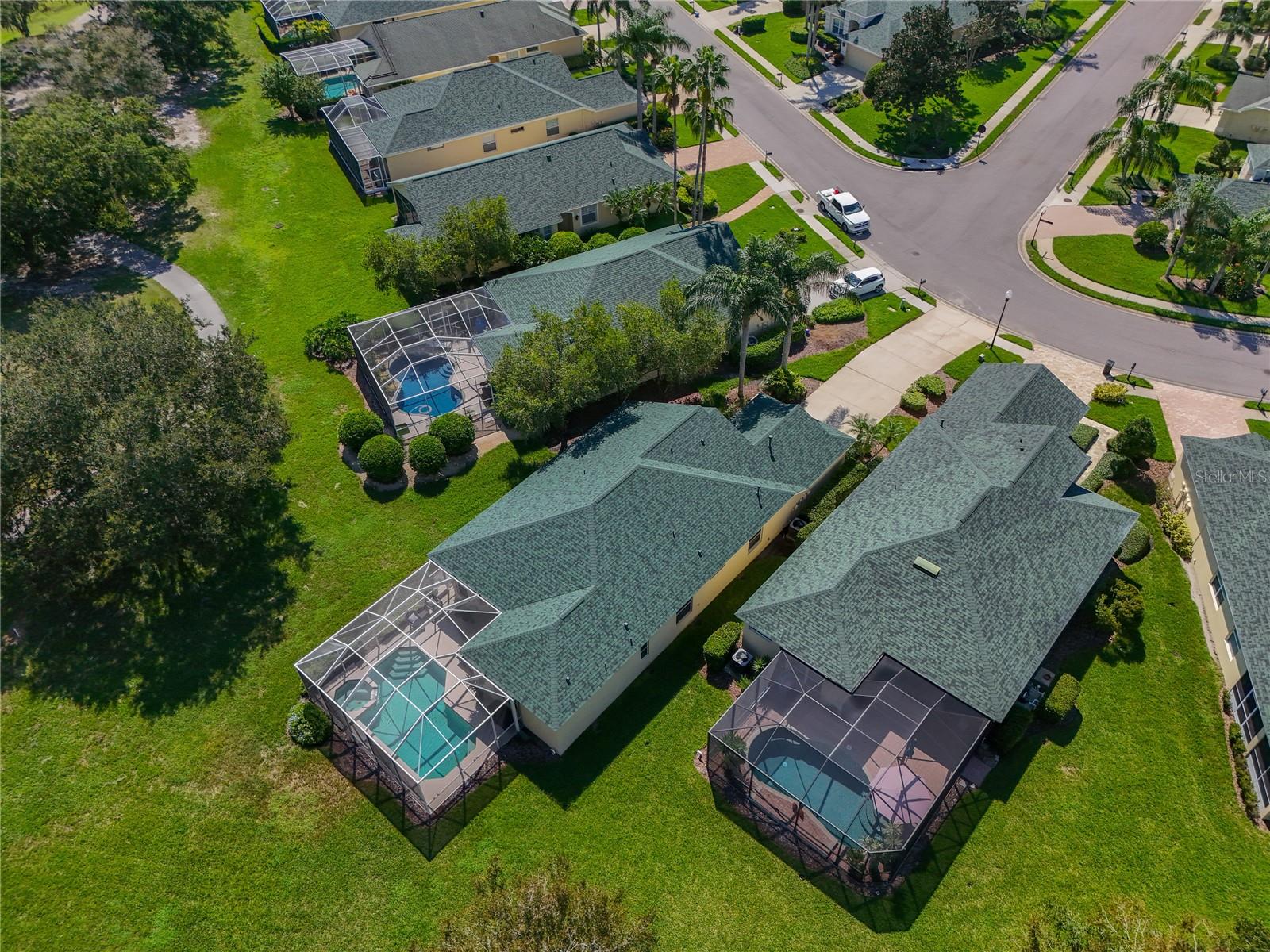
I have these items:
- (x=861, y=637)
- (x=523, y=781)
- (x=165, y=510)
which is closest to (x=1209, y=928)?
(x=861, y=637)

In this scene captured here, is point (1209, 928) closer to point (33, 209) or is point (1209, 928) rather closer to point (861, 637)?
point (861, 637)

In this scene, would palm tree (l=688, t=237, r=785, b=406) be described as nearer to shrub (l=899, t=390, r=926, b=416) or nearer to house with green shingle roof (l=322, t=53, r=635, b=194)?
shrub (l=899, t=390, r=926, b=416)

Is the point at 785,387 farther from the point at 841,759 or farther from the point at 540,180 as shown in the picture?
the point at 540,180

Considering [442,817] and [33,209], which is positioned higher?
[33,209]

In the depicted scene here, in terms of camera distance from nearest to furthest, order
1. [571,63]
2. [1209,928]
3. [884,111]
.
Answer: [1209,928] < [884,111] < [571,63]

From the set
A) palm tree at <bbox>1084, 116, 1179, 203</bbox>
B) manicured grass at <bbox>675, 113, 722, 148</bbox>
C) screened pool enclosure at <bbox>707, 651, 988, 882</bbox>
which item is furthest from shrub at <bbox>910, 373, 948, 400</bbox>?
manicured grass at <bbox>675, 113, 722, 148</bbox>
